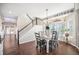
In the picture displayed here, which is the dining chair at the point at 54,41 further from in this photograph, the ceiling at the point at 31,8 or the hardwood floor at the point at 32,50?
the ceiling at the point at 31,8

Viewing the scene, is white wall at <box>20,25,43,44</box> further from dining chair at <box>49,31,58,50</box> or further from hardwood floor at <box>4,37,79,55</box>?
dining chair at <box>49,31,58,50</box>

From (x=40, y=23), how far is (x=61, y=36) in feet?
1.80

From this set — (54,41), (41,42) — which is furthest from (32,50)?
(54,41)

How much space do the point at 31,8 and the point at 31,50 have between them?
94 centimetres

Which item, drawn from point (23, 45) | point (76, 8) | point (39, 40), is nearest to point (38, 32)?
point (39, 40)

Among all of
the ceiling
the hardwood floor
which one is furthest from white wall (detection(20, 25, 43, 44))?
the ceiling

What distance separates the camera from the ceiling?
7.54 feet

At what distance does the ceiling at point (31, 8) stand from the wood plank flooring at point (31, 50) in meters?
0.63

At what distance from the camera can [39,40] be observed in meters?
2.36

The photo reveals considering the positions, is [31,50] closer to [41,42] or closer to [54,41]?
[41,42]

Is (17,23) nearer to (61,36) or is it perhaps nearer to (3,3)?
(3,3)

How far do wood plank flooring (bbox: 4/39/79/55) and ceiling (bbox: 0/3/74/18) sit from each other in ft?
2.08

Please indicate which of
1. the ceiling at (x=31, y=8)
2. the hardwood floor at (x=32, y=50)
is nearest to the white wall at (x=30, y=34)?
the hardwood floor at (x=32, y=50)

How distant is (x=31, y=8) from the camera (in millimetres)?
2332
